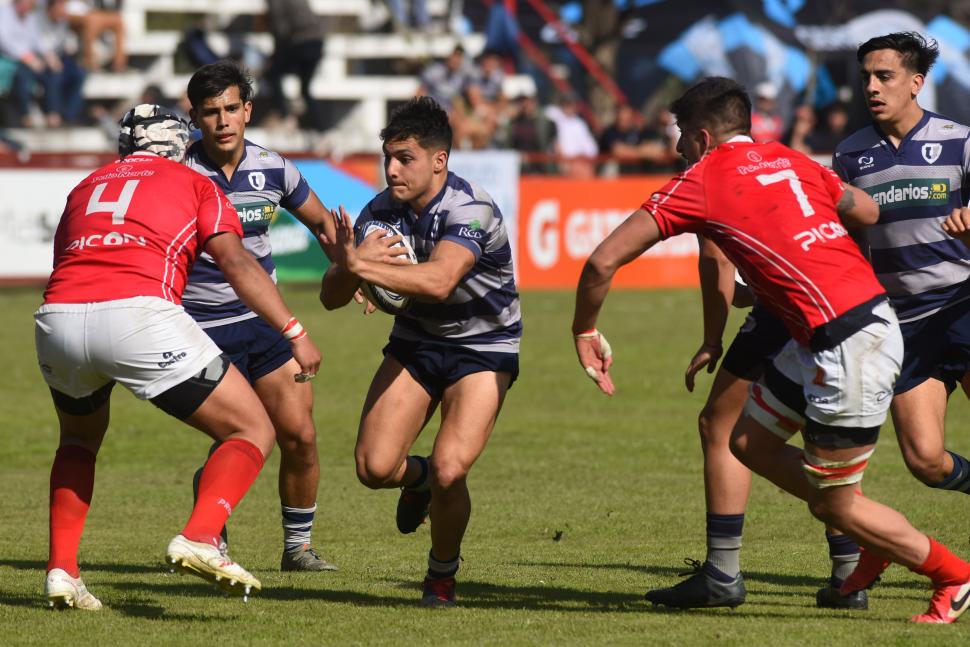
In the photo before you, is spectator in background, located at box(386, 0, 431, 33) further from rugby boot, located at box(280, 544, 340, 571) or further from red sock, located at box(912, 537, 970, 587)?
red sock, located at box(912, 537, 970, 587)

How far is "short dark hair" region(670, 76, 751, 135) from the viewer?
Result: 625 cm

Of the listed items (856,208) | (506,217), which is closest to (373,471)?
(856,208)

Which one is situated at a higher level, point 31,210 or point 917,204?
point 917,204

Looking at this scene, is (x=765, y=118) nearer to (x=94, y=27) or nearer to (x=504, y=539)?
(x=94, y=27)

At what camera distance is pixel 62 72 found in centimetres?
2525

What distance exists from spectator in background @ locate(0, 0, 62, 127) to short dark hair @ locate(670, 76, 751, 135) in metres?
20.1

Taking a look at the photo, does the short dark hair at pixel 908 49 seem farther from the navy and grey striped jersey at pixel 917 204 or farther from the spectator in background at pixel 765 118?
the spectator in background at pixel 765 118

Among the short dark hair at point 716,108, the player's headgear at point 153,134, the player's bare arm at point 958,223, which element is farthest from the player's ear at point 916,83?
the player's headgear at point 153,134

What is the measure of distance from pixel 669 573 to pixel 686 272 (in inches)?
631

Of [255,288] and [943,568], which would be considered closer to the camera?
[943,568]

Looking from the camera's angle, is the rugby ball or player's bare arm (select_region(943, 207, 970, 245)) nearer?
player's bare arm (select_region(943, 207, 970, 245))

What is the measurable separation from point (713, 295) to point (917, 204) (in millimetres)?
1029

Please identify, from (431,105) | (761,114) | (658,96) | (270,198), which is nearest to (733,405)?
(431,105)

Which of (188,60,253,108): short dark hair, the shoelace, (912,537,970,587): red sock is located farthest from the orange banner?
(912,537,970,587): red sock
